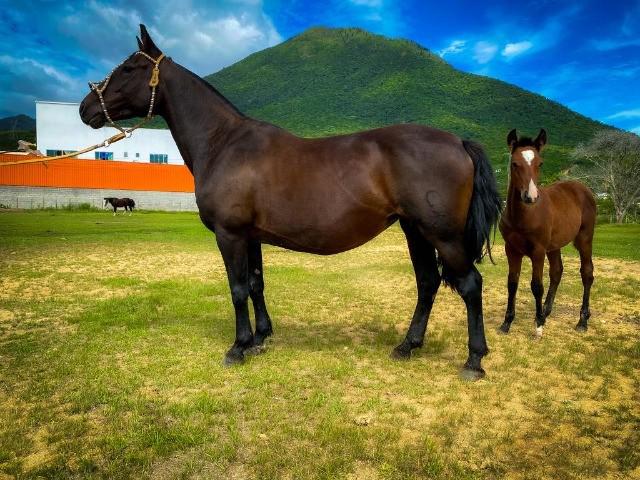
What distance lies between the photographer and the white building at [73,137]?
51.4 meters

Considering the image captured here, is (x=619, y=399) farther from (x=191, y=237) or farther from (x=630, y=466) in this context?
(x=191, y=237)

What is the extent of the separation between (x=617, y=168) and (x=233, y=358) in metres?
55.2

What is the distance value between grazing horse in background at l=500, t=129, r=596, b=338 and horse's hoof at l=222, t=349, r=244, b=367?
410 cm

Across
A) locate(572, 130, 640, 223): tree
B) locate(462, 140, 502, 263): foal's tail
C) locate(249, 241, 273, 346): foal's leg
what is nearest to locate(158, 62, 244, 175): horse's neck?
locate(249, 241, 273, 346): foal's leg

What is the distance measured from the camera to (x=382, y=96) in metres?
147

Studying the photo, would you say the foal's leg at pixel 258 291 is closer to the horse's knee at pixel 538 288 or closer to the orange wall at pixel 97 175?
the horse's knee at pixel 538 288

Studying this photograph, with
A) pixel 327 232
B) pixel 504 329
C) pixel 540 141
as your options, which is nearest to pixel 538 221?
pixel 540 141

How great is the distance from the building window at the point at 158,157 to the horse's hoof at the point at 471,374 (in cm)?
5561

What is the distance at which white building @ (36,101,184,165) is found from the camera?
5138cm

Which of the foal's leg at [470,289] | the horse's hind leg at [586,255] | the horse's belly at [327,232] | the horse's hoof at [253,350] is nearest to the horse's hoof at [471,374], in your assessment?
the foal's leg at [470,289]

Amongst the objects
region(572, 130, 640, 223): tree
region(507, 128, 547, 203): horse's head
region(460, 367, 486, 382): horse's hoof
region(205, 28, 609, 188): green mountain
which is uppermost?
region(205, 28, 609, 188): green mountain

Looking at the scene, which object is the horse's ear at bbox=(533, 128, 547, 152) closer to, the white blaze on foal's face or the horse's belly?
the white blaze on foal's face

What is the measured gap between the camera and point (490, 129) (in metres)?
116

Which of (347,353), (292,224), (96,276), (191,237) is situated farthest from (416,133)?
(191,237)
